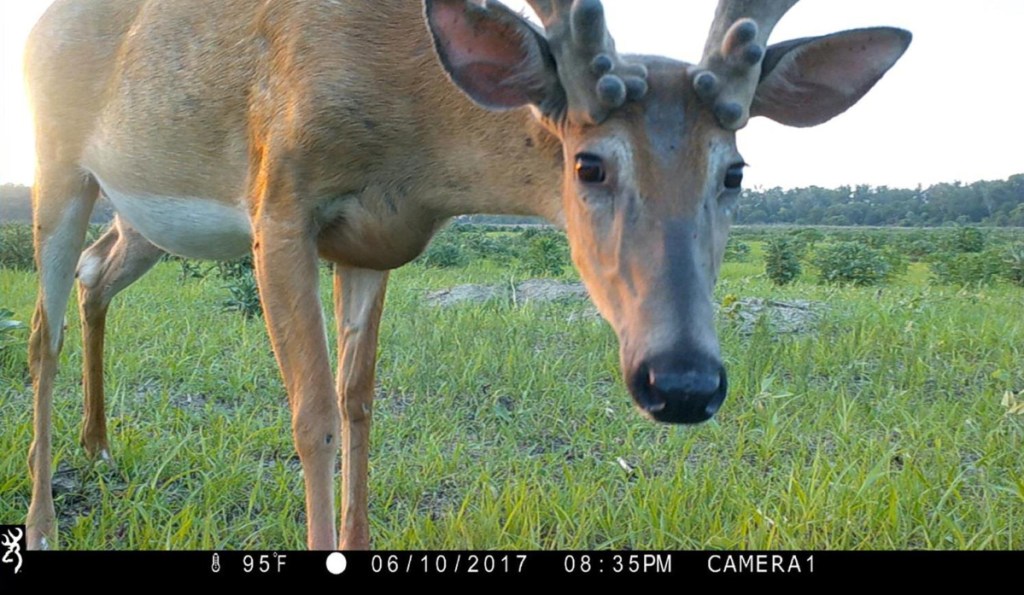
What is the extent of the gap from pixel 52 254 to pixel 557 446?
6.64 ft

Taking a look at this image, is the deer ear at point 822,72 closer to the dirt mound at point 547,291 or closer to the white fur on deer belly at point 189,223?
the white fur on deer belly at point 189,223

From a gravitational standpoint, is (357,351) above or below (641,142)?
below

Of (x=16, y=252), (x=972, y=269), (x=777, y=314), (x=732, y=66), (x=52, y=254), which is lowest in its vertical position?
(x=972, y=269)

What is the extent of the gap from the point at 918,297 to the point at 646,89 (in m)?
6.01

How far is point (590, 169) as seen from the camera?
179cm

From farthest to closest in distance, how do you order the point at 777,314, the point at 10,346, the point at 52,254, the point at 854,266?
the point at 854,266, the point at 777,314, the point at 10,346, the point at 52,254

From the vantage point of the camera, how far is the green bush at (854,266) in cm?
1309

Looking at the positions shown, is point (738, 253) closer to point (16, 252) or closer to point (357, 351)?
point (16, 252)

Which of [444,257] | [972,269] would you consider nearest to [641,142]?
[444,257]

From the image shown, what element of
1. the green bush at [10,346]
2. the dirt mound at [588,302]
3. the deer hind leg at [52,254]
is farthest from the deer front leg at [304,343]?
the dirt mound at [588,302]

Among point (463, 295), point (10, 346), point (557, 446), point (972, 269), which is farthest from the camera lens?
point (972, 269)
